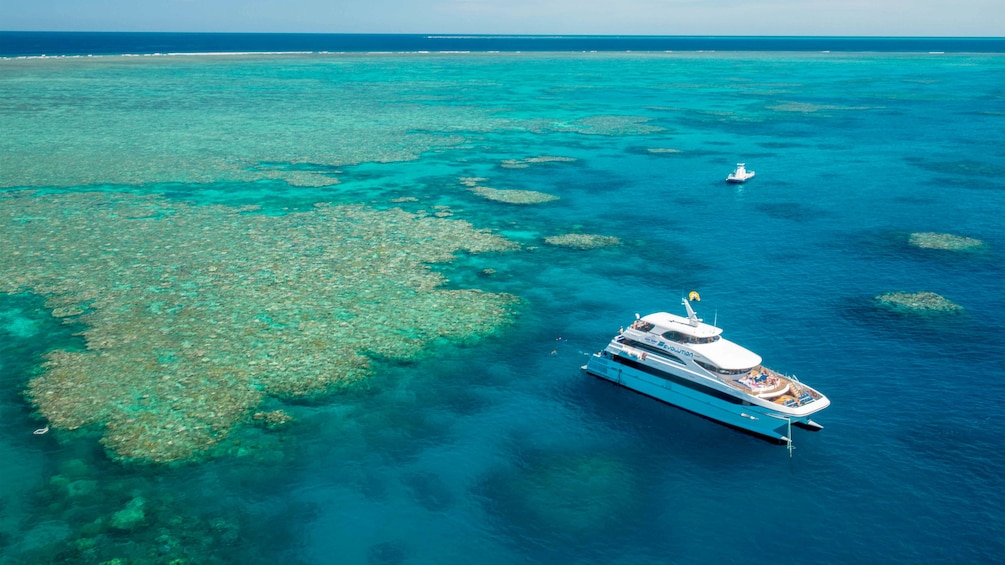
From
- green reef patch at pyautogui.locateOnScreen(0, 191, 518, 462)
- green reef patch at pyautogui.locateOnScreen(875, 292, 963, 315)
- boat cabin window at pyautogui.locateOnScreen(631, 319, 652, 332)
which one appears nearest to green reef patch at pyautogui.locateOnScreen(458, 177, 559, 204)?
green reef patch at pyautogui.locateOnScreen(0, 191, 518, 462)

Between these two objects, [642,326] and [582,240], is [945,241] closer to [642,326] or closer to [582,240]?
[582,240]

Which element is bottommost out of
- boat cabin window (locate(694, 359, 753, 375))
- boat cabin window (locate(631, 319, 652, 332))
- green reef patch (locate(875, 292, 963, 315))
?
green reef patch (locate(875, 292, 963, 315))

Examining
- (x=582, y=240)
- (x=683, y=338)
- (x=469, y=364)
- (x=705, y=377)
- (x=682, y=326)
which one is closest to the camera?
(x=705, y=377)

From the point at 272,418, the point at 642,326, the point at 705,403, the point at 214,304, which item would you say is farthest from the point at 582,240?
the point at 272,418

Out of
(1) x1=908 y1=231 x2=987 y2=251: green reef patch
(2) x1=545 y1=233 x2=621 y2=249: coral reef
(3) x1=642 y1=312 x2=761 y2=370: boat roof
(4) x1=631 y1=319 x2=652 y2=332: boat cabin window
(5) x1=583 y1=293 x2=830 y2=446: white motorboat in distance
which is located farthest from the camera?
(2) x1=545 y1=233 x2=621 y2=249: coral reef

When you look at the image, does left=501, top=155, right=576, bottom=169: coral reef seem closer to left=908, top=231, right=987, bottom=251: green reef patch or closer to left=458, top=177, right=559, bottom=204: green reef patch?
left=458, top=177, right=559, bottom=204: green reef patch

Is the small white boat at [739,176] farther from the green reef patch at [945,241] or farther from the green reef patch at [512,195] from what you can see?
the green reef patch at [945,241]
